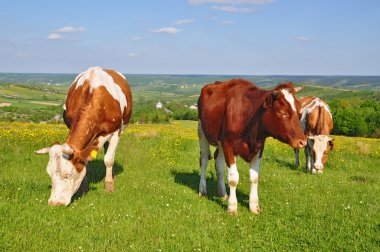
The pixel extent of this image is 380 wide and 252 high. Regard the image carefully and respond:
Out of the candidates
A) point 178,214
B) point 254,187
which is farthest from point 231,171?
point 178,214

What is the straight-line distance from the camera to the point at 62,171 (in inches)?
300

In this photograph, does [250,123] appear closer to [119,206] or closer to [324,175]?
[119,206]

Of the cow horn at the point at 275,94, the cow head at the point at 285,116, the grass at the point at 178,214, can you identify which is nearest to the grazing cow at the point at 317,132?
the grass at the point at 178,214

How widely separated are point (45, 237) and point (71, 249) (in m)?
0.67

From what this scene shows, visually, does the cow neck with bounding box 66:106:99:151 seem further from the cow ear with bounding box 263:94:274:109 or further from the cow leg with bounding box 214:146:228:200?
the cow ear with bounding box 263:94:274:109

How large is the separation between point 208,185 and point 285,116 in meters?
4.59

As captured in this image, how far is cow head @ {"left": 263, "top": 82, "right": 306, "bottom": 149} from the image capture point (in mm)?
6859

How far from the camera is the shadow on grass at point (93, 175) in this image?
29.2 ft

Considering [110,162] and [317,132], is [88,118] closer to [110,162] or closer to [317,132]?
[110,162]

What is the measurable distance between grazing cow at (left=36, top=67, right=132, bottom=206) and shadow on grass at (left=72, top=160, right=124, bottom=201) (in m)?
0.61

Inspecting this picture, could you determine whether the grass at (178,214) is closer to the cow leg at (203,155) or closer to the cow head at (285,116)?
the cow leg at (203,155)

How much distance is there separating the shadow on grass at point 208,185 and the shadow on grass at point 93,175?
A: 1.99m

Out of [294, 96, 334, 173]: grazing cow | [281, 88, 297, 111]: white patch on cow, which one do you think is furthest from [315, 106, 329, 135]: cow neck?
[281, 88, 297, 111]: white patch on cow

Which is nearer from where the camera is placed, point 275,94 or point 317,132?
point 275,94
